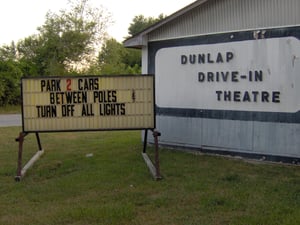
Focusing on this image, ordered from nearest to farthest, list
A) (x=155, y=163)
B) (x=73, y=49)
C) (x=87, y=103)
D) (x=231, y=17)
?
(x=155, y=163) < (x=87, y=103) < (x=231, y=17) < (x=73, y=49)

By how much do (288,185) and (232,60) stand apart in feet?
11.6

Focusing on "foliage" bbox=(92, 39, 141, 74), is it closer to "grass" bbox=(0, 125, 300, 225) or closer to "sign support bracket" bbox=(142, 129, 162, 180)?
"grass" bbox=(0, 125, 300, 225)

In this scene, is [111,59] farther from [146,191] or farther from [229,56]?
[146,191]

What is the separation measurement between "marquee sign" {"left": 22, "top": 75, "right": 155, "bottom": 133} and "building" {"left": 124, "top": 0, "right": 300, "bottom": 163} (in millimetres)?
1855

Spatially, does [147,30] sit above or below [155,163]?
above

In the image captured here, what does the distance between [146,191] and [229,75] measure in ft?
12.7

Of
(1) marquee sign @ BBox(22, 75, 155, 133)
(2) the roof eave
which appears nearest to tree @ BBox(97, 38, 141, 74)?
(2) the roof eave

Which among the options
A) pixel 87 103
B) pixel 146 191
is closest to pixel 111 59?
pixel 87 103

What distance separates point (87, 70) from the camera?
39344 mm

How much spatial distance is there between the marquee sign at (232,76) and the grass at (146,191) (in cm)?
124

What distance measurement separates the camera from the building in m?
9.48

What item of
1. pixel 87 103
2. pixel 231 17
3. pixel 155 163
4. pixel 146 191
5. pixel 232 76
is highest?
pixel 231 17

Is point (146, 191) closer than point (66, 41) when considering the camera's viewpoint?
Yes

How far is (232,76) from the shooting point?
34.0 feet
